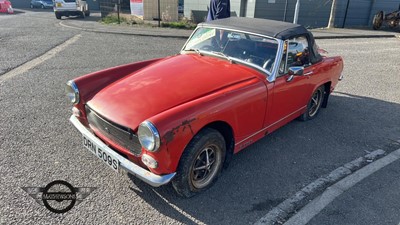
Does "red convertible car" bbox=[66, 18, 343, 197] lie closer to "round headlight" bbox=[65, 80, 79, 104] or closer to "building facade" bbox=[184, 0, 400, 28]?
"round headlight" bbox=[65, 80, 79, 104]

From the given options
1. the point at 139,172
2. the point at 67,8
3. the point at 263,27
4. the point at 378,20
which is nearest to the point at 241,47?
the point at 263,27

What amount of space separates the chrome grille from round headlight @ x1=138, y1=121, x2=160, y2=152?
0.48 feet

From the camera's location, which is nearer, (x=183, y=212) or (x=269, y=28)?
(x=183, y=212)

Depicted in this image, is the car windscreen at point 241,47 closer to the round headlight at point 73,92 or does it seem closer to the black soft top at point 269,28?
the black soft top at point 269,28

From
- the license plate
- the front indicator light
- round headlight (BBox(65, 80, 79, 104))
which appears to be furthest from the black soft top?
the license plate

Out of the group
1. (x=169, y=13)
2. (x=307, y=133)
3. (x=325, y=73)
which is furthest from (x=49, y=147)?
(x=169, y=13)

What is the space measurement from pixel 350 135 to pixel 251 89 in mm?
2107

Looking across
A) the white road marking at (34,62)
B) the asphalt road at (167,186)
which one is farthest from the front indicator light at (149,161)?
the white road marking at (34,62)

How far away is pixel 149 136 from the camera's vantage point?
2270 mm

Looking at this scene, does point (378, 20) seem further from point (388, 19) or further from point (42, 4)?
point (42, 4)

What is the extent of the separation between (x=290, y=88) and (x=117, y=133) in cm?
222

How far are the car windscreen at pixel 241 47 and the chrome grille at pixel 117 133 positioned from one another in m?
1.72

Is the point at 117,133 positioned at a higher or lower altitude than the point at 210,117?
lower

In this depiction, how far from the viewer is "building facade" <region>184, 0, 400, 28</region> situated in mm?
15766
